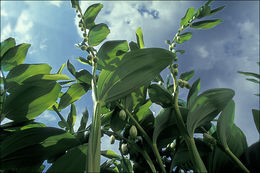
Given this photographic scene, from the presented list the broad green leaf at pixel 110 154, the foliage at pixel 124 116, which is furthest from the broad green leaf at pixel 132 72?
the broad green leaf at pixel 110 154

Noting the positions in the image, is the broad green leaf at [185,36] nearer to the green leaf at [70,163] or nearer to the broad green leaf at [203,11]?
the broad green leaf at [203,11]

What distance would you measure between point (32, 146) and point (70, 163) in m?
0.10

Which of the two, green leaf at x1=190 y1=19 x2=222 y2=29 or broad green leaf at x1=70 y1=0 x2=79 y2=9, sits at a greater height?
broad green leaf at x1=70 y1=0 x2=79 y2=9

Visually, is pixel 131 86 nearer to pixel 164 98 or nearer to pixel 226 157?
pixel 164 98

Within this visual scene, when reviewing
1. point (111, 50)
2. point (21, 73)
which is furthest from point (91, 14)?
point (21, 73)

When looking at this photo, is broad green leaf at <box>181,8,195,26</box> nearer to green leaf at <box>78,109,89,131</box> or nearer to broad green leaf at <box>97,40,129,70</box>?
broad green leaf at <box>97,40,129,70</box>

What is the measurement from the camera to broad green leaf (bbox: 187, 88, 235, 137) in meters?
0.41

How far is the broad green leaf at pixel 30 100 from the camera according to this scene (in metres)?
0.44

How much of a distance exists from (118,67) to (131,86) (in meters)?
0.05

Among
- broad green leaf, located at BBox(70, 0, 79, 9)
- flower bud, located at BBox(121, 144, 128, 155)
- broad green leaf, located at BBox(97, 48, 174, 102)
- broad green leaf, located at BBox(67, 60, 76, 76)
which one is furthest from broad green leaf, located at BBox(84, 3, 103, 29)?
flower bud, located at BBox(121, 144, 128, 155)

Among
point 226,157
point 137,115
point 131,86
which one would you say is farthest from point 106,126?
point 226,157

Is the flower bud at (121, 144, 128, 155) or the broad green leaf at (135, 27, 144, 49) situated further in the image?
the broad green leaf at (135, 27, 144, 49)

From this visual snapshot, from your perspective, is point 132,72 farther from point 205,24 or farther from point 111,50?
point 205,24

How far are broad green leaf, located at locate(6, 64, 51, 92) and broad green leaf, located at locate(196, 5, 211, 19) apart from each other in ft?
1.55
